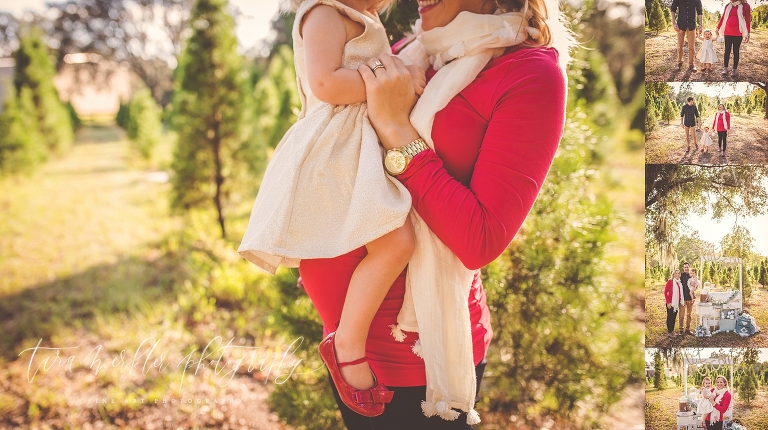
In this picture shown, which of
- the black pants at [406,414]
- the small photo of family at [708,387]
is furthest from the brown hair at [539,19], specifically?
the small photo of family at [708,387]

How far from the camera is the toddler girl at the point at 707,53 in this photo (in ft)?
6.41

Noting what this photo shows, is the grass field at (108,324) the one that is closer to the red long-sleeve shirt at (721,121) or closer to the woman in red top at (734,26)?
the red long-sleeve shirt at (721,121)

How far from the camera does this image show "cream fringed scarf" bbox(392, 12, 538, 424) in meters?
1.18

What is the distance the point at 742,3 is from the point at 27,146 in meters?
10.7

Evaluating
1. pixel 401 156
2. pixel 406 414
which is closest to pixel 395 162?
pixel 401 156

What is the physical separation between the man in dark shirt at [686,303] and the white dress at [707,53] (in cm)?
73

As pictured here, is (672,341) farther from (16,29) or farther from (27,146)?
(16,29)

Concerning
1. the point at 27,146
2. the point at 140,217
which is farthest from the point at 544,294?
the point at 27,146

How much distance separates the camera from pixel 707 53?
6.41 ft

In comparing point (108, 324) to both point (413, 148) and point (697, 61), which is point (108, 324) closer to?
point (413, 148)

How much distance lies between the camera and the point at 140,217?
747 cm

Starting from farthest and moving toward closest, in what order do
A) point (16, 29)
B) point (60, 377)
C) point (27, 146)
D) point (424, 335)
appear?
point (16, 29) → point (27, 146) → point (60, 377) → point (424, 335)

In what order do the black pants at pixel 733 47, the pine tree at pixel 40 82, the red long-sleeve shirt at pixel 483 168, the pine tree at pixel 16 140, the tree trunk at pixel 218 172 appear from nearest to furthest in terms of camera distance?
the red long-sleeve shirt at pixel 483 168 → the black pants at pixel 733 47 → the tree trunk at pixel 218 172 → the pine tree at pixel 16 140 → the pine tree at pixel 40 82

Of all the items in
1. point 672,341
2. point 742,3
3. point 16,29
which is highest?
point 16,29
